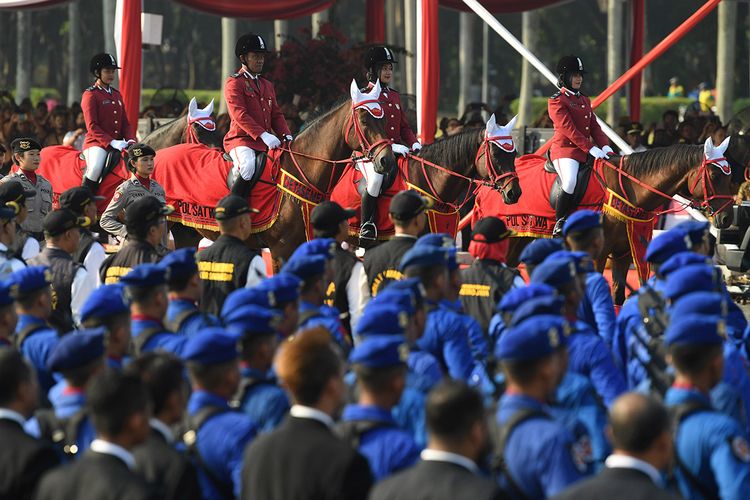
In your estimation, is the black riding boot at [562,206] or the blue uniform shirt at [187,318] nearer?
the blue uniform shirt at [187,318]

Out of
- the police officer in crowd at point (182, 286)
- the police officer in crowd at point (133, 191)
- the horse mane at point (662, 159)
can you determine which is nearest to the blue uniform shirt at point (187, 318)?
the police officer in crowd at point (182, 286)

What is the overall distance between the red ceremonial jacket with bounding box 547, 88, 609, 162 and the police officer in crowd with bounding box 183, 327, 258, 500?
8.68 m

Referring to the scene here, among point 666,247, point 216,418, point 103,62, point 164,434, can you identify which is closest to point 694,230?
point 666,247

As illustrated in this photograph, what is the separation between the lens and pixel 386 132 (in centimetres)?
1316

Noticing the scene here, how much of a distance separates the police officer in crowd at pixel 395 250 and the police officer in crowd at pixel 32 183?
17.6 ft

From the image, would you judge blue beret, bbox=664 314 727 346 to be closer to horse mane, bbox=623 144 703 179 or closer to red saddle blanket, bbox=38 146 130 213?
horse mane, bbox=623 144 703 179

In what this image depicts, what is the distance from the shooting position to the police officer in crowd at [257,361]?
5.68 m

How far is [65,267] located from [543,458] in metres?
4.81

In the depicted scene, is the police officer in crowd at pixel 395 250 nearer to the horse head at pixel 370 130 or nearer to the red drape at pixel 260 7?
the horse head at pixel 370 130

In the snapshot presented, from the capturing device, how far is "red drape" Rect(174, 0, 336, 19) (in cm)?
2203

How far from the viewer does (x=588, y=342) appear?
6.36 meters

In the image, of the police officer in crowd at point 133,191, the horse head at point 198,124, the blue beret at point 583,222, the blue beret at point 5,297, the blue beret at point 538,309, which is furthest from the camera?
the horse head at point 198,124

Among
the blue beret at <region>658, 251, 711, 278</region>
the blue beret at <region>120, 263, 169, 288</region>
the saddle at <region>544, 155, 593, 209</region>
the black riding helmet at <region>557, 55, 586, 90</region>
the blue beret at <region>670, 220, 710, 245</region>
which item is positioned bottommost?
the blue beret at <region>120, 263, 169, 288</region>

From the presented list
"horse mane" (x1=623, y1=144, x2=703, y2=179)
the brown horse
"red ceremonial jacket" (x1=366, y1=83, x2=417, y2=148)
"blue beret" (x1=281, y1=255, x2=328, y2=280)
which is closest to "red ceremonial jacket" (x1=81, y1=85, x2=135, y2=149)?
"red ceremonial jacket" (x1=366, y1=83, x2=417, y2=148)
